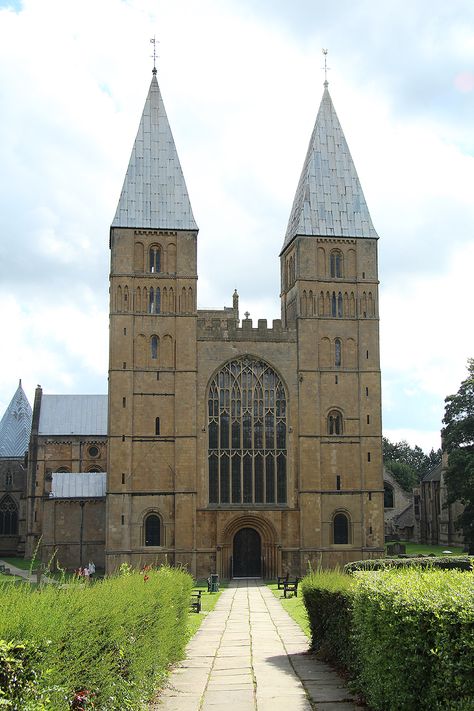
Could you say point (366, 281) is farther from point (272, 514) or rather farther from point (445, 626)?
point (445, 626)

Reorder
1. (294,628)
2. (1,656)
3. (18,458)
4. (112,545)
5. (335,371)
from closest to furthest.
Answer: (1,656) < (294,628) < (112,545) < (335,371) < (18,458)

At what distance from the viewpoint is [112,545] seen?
46094mm

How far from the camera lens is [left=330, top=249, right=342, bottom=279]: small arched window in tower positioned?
166ft

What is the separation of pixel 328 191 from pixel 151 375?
51.6ft

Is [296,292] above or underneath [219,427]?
above

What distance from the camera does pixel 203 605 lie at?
32438 mm

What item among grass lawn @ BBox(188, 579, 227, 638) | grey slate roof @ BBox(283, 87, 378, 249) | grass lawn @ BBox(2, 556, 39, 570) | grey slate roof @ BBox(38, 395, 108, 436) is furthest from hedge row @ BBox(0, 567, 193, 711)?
grey slate roof @ BBox(38, 395, 108, 436)

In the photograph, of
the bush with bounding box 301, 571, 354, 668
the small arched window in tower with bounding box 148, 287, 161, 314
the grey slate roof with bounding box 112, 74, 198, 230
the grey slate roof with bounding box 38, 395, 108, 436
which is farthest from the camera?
the grey slate roof with bounding box 38, 395, 108, 436

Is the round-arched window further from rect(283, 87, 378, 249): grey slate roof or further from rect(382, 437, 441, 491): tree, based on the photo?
rect(382, 437, 441, 491): tree

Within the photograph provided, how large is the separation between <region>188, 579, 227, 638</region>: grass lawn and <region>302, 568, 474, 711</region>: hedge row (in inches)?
347

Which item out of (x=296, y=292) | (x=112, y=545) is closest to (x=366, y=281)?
(x=296, y=292)

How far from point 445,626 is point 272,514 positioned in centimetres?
3850

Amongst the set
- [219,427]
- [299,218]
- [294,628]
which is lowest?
[294,628]

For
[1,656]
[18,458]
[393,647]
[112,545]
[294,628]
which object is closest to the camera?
[1,656]
